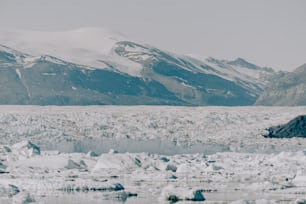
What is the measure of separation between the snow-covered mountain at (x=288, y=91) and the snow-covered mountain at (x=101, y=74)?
76.0 feet

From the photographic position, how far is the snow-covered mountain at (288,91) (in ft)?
386

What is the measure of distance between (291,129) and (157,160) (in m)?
14.5

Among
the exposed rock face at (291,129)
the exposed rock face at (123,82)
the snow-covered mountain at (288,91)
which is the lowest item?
the exposed rock face at (123,82)

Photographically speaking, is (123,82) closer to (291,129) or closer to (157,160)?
(291,129)

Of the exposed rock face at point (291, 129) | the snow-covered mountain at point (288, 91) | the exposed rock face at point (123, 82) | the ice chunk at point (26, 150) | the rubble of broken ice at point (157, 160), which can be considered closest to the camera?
the rubble of broken ice at point (157, 160)

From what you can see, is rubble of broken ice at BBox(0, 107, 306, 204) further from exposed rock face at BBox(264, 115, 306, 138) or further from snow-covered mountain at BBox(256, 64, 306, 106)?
snow-covered mountain at BBox(256, 64, 306, 106)

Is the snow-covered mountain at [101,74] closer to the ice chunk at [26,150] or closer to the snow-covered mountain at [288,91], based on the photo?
the snow-covered mountain at [288,91]

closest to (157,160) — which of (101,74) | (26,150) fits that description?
(26,150)

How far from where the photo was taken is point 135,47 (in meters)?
172

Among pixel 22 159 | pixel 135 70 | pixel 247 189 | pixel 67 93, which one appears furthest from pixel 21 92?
pixel 247 189

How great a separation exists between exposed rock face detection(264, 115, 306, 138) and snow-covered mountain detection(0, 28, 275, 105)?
259ft

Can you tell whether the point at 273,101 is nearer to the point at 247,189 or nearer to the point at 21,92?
the point at 21,92

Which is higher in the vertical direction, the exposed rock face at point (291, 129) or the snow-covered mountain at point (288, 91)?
the exposed rock face at point (291, 129)

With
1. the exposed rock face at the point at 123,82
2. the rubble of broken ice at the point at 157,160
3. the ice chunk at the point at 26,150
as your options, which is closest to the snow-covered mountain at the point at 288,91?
the exposed rock face at the point at 123,82
